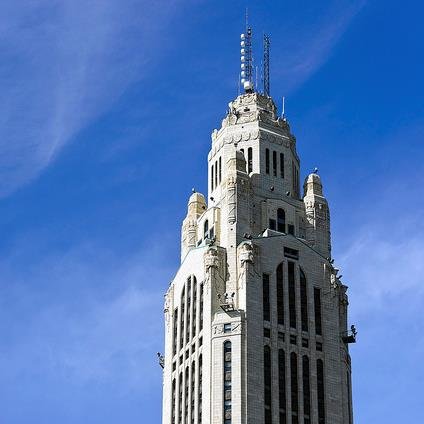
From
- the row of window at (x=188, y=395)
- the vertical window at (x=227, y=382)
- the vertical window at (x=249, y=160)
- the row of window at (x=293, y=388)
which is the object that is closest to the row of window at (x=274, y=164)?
the vertical window at (x=249, y=160)

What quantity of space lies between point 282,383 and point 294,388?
1.57 meters

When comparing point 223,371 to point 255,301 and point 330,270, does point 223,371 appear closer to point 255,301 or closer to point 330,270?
point 255,301

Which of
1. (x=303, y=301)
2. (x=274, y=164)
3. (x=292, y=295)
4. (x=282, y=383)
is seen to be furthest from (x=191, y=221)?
(x=282, y=383)

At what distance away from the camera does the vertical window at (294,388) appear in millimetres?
132250

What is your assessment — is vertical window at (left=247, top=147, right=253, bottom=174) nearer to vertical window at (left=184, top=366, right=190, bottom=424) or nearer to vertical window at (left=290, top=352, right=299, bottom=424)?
vertical window at (left=290, top=352, right=299, bottom=424)

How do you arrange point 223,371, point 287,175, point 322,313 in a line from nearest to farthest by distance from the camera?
point 223,371, point 322,313, point 287,175

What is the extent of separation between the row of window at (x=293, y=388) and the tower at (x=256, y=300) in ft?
0.35

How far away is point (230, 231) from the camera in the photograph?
143 metres

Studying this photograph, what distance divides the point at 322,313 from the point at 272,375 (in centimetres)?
1146

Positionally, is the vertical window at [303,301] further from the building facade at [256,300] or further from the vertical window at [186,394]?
the vertical window at [186,394]

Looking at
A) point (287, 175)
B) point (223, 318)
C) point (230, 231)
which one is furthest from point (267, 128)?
point (223, 318)

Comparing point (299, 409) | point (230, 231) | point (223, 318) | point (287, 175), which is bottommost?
point (299, 409)

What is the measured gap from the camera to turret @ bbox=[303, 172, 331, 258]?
147375mm

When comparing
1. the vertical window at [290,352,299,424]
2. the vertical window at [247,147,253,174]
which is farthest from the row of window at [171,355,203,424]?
the vertical window at [247,147,253,174]
